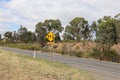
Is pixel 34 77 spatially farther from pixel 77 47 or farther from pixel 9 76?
pixel 77 47

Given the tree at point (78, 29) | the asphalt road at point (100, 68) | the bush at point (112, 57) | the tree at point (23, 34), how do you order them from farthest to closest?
the tree at point (23, 34)
the tree at point (78, 29)
the bush at point (112, 57)
the asphalt road at point (100, 68)

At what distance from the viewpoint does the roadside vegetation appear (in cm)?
5166

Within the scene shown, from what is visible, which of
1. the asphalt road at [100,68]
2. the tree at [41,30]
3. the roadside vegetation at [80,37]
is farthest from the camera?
the tree at [41,30]

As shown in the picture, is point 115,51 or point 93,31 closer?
point 115,51

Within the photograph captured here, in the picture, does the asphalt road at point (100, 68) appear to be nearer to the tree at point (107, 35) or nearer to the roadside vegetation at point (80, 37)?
the roadside vegetation at point (80, 37)

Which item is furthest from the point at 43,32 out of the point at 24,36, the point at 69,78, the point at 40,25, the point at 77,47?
the point at 69,78

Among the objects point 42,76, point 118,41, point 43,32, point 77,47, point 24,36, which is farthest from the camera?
point 24,36

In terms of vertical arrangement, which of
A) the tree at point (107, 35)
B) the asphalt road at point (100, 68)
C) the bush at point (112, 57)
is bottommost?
the asphalt road at point (100, 68)

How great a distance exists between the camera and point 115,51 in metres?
50.5

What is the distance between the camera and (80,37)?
3081 inches

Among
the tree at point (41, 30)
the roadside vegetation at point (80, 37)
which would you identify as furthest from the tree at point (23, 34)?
the tree at point (41, 30)

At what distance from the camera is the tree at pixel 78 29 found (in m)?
75.8

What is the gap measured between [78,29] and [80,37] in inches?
104

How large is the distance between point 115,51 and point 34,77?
37562 mm
